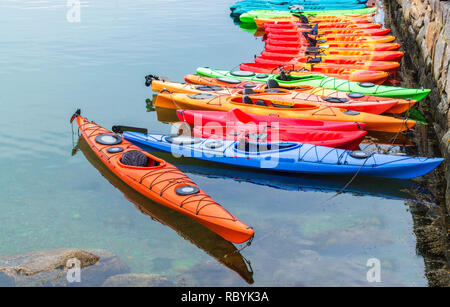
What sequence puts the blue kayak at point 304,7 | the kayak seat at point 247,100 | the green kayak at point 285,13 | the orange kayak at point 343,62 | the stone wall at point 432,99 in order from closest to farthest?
the stone wall at point 432,99 → the kayak seat at point 247,100 → the orange kayak at point 343,62 → the green kayak at point 285,13 → the blue kayak at point 304,7

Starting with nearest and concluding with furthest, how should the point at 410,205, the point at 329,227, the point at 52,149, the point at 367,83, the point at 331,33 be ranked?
1. the point at 329,227
2. the point at 410,205
3. the point at 52,149
4. the point at 367,83
5. the point at 331,33

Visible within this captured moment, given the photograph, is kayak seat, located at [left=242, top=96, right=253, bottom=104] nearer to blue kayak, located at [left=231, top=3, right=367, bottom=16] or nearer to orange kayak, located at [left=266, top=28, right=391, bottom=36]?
orange kayak, located at [left=266, top=28, right=391, bottom=36]

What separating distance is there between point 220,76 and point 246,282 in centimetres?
844

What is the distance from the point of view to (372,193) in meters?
8.88

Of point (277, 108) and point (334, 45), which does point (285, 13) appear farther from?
point (277, 108)

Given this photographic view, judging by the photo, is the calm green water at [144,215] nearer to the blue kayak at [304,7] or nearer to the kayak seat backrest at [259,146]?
the kayak seat backrest at [259,146]

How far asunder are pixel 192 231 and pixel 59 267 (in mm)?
2175

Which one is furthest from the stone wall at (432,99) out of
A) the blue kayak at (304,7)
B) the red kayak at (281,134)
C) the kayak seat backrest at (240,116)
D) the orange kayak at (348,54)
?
the kayak seat backrest at (240,116)

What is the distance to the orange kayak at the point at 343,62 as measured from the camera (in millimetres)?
14224

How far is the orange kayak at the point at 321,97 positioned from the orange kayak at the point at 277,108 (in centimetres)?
24

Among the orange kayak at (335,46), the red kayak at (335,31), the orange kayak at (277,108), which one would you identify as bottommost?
the orange kayak at (277,108)

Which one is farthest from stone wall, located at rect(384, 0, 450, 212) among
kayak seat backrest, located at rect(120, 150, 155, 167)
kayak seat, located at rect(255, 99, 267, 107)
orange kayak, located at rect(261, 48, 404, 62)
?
kayak seat backrest, located at rect(120, 150, 155, 167)

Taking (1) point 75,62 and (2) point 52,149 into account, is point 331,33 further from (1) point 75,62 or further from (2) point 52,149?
(2) point 52,149
